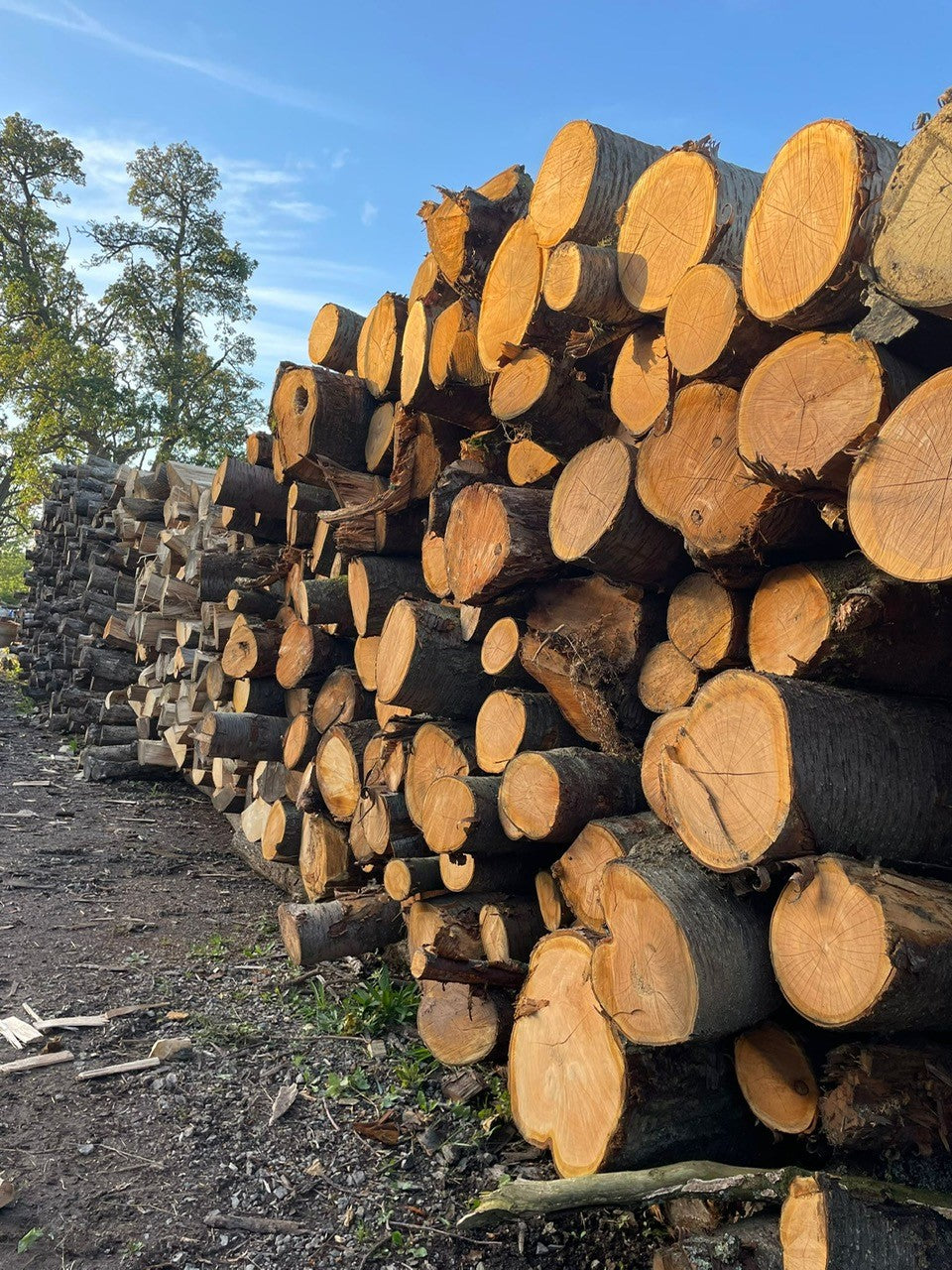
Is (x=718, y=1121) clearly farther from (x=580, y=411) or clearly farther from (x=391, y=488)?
(x=391, y=488)

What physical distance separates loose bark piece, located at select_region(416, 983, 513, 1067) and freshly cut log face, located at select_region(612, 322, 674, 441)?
6.20 feet

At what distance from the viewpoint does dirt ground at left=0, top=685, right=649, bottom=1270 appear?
2.21 meters

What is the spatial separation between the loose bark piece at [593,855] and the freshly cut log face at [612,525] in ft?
2.41

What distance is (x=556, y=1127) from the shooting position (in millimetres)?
2334

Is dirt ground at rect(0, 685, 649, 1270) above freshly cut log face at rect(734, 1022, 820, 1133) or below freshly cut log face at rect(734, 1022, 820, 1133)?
below

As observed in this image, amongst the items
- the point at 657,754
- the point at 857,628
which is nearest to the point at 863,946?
the point at 857,628

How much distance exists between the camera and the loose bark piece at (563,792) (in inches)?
102

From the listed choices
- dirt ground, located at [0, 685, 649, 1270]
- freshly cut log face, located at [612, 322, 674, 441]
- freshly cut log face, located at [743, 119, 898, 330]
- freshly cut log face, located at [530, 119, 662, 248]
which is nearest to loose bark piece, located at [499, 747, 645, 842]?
dirt ground, located at [0, 685, 649, 1270]

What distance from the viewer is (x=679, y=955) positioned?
1987 mm

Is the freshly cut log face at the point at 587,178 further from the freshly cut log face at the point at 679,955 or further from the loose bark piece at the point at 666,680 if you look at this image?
the freshly cut log face at the point at 679,955

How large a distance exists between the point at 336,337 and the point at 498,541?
220 cm

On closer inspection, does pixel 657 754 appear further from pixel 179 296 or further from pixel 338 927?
pixel 179 296

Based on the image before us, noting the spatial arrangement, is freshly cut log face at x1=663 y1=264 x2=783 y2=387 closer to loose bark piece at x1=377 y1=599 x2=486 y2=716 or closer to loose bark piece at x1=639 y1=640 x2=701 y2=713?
loose bark piece at x1=639 y1=640 x2=701 y2=713

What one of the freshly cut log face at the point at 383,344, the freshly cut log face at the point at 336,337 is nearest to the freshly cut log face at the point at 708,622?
the freshly cut log face at the point at 383,344
